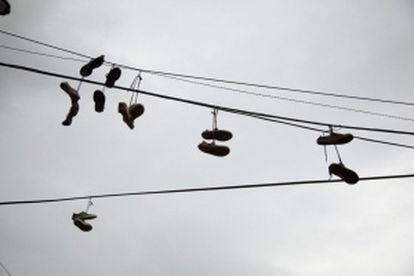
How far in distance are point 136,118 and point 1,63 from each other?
6.71ft

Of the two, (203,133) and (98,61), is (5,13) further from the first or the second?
(203,133)

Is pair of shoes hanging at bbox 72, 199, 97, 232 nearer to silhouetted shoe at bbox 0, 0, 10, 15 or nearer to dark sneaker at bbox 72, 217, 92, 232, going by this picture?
dark sneaker at bbox 72, 217, 92, 232

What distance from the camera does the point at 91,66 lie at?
4324 mm

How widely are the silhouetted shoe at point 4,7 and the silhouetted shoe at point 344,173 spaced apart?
11.7 feet

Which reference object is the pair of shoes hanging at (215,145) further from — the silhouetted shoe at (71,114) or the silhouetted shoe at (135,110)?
the silhouetted shoe at (71,114)

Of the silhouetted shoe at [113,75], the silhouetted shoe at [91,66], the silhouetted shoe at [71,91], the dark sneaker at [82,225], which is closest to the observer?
the silhouetted shoe at [113,75]

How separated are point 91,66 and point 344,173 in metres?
2.89

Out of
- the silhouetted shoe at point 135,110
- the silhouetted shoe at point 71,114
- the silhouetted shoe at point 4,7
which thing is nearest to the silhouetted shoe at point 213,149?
the silhouetted shoe at point 135,110

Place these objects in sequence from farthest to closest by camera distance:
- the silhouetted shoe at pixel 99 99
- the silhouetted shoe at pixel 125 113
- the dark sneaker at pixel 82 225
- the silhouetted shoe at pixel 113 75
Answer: the dark sneaker at pixel 82 225 → the silhouetted shoe at pixel 125 113 → the silhouetted shoe at pixel 99 99 → the silhouetted shoe at pixel 113 75

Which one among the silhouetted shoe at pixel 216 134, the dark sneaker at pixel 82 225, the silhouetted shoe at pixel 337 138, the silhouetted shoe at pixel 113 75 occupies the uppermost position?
the silhouetted shoe at pixel 113 75

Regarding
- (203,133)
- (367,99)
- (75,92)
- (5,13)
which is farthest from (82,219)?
(367,99)

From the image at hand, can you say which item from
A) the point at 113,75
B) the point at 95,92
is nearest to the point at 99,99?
the point at 95,92

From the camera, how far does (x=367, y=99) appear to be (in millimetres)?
4824

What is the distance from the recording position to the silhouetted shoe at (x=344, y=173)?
170 inches
